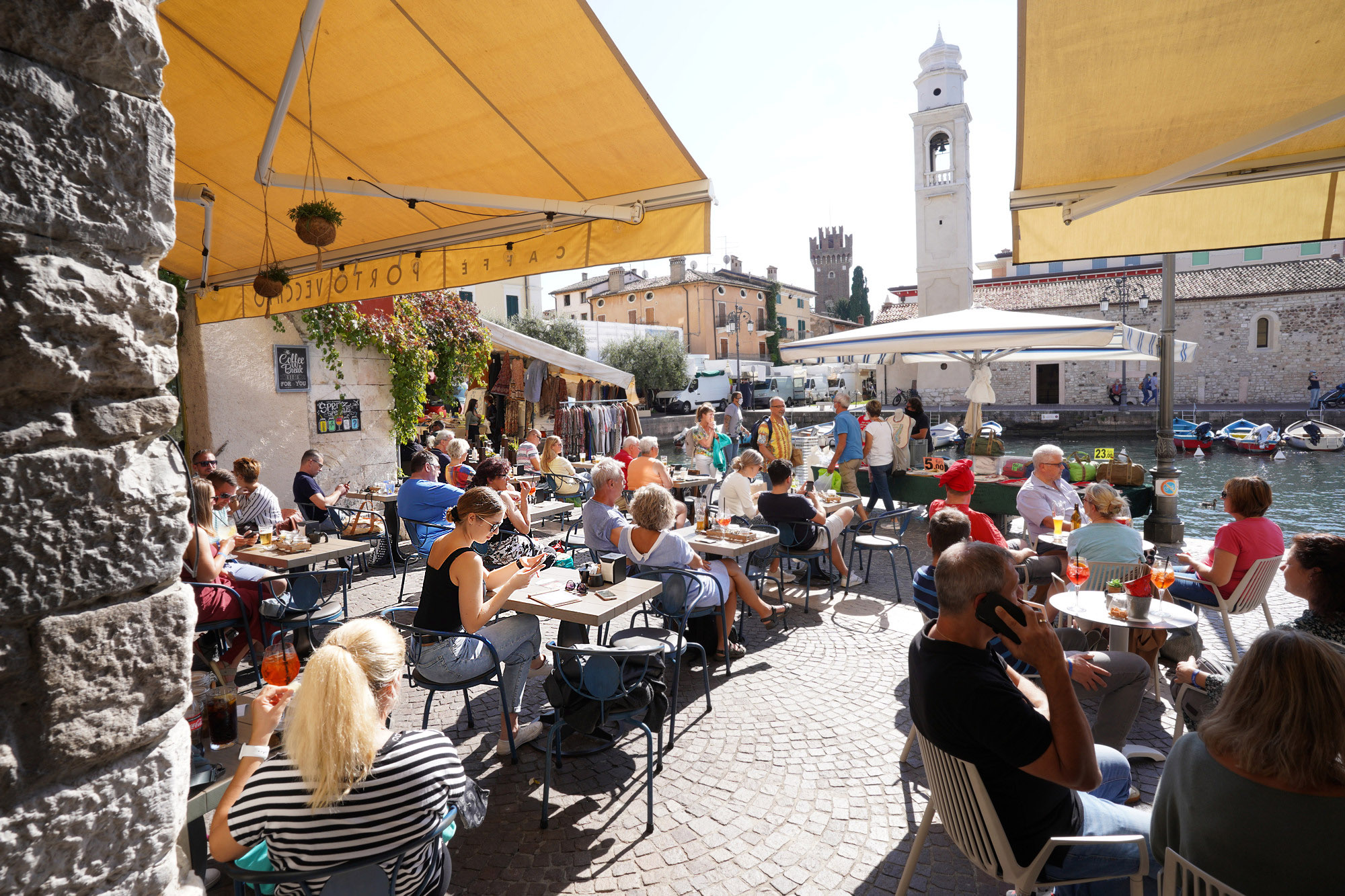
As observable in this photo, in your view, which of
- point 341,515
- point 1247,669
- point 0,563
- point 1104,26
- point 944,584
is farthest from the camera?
point 341,515

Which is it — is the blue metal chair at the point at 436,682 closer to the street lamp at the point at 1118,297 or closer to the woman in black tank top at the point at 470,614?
the woman in black tank top at the point at 470,614

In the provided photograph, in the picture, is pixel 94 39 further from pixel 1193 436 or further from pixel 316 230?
pixel 1193 436

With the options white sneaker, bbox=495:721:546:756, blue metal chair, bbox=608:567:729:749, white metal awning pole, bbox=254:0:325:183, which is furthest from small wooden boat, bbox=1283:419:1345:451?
white metal awning pole, bbox=254:0:325:183

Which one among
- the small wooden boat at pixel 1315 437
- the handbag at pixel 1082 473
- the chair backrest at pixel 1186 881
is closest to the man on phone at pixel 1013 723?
the chair backrest at pixel 1186 881

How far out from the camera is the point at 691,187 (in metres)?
4.26

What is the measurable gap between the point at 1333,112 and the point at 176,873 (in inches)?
173

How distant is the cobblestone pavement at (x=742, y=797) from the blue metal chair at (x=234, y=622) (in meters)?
0.92

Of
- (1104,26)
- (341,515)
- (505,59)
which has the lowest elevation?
(341,515)

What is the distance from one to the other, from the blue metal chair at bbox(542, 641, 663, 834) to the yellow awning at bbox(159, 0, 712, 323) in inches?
98.3

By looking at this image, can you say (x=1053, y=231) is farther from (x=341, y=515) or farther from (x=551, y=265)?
(x=341, y=515)

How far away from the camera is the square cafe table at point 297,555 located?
4734 millimetres

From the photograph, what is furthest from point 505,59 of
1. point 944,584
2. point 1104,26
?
point 944,584

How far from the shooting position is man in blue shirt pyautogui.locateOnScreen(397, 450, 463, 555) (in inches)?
231

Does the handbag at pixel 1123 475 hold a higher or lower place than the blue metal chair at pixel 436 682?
higher
